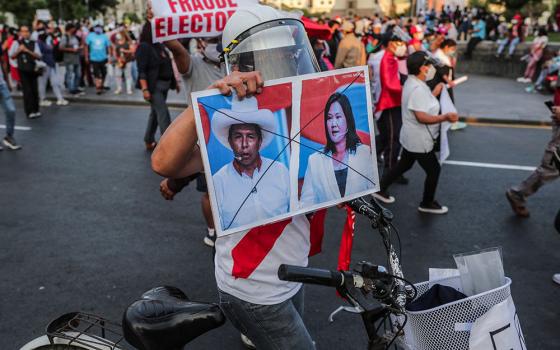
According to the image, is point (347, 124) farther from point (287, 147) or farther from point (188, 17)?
point (188, 17)

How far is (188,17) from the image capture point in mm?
3824

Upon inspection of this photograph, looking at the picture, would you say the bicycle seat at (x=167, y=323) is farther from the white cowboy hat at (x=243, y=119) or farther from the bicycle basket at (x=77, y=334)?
the white cowboy hat at (x=243, y=119)

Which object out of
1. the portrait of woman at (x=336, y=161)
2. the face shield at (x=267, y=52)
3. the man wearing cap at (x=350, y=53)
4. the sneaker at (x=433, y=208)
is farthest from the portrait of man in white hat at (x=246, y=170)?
the man wearing cap at (x=350, y=53)

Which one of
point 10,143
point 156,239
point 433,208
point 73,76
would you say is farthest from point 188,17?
point 73,76

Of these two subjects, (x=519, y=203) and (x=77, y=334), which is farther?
(x=519, y=203)

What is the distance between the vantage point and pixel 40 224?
5188 millimetres

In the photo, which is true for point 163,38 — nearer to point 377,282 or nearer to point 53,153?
point 377,282

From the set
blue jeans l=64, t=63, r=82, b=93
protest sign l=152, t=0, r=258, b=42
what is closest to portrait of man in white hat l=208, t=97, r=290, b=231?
protest sign l=152, t=0, r=258, b=42

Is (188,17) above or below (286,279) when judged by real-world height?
above

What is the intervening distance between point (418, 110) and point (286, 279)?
3983mm

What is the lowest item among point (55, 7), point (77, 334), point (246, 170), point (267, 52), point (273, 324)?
point (77, 334)

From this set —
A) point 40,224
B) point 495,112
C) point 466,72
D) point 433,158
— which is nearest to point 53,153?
point 40,224

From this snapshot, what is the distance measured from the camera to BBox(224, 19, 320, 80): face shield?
1895 millimetres

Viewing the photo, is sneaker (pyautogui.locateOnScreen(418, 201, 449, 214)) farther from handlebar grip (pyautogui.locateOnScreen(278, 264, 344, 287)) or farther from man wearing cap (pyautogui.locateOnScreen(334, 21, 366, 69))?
man wearing cap (pyautogui.locateOnScreen(334, 21, 366, 69))
